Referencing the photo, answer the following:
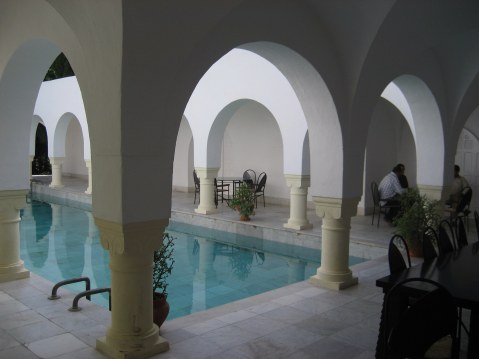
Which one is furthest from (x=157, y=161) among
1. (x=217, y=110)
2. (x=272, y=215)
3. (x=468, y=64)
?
(x=272, y=215)

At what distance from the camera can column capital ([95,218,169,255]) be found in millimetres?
3598

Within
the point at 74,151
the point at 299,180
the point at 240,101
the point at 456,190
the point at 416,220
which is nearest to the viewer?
the point at 416,220

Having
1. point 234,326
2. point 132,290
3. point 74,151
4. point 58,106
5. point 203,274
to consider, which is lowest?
point 203,274

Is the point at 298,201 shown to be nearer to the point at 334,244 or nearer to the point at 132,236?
the point at 334,244

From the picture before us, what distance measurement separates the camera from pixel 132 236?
3.62 m

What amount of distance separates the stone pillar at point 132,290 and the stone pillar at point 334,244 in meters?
2.63

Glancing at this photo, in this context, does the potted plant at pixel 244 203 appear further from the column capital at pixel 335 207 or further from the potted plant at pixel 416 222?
the column capital at pixel 335 207

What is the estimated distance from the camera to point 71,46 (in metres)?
4.01

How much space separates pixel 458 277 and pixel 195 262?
5752 mm

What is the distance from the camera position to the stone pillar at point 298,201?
9950 millimetres

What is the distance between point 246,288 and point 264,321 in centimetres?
240

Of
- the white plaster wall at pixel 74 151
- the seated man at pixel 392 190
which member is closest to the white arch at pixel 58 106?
the white plaster wall at pixel 74 151

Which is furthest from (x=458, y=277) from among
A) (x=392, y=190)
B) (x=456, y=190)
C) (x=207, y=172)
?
(x=207, y=172)

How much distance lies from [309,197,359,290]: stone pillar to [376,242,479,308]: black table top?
1.65 meters
